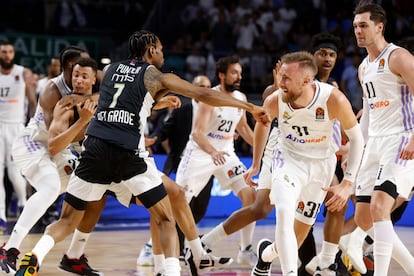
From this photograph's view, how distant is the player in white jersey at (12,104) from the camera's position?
12125 mm

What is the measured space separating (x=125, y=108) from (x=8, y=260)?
1907mm

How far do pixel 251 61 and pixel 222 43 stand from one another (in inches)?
39.0

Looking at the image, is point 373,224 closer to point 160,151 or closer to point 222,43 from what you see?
point 160,151

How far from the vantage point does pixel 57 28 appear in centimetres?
1786

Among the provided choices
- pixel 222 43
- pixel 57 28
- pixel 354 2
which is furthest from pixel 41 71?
pixel 354 2

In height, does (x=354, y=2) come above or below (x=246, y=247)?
above

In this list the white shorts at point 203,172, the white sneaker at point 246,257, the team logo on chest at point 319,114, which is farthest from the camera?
the white shorts at point 203,172

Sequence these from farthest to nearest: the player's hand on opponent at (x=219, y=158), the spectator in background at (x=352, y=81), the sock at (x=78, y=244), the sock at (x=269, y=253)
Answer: the spectator in background at (x=352, y=81)
the player's hand on opponent at (x=219, y=158)
the sock at (x=78, y=244)
the sock at (x=269, y=253)

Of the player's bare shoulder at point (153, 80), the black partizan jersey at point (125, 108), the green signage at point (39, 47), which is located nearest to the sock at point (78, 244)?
the black partizan jersey at point (125, 108)

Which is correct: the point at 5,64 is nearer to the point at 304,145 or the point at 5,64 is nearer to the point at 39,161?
the point at 39,161

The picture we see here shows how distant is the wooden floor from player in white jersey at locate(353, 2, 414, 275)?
157cm

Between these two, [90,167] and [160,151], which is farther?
[160,151]

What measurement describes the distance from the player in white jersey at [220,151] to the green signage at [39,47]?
7.21m

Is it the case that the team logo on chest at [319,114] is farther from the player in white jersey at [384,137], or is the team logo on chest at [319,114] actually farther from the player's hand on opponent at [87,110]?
the player's hand on opponent at [87,110]
